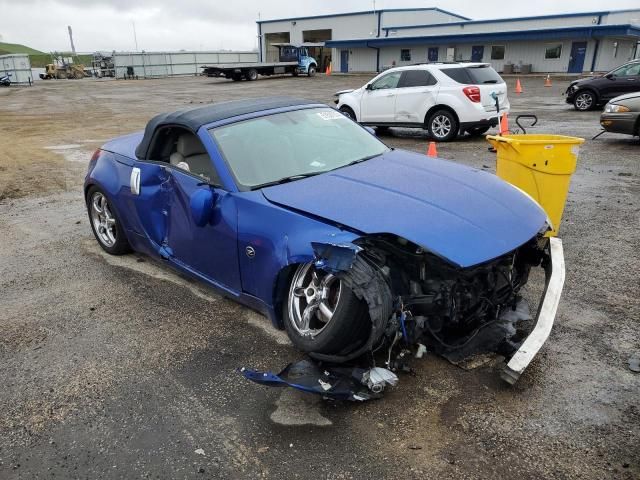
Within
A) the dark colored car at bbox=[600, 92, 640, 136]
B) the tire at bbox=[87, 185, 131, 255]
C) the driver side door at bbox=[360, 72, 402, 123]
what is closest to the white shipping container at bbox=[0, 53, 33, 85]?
the driver side door at bbox=[360, 72, 402, 123]

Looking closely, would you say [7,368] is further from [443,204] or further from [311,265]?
[443,204]

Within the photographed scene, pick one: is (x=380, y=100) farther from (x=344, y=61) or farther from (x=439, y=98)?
(x=344, y=61)

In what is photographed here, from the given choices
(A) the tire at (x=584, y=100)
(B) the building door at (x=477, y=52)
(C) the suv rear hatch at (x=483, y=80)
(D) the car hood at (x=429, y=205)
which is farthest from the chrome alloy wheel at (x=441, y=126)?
(B) the building door at (x=477, y=52)

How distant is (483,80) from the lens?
11.3m

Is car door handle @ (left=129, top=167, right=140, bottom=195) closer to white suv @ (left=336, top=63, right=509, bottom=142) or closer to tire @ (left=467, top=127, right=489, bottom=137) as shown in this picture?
white suv @ (left=336, top=63, right=509, bottom=142)

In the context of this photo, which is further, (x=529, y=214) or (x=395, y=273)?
(x=529, y=214)

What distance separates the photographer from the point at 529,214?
3262mm

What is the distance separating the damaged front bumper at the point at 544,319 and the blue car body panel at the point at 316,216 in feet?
1.10

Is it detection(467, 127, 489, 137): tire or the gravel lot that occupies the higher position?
detection(467, 127, 489, 137): tire

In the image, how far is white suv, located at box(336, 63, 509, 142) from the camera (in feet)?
36.6

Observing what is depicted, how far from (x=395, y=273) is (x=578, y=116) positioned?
15.5 meters

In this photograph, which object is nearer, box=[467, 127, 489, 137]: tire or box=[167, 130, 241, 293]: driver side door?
box=[167, 130, 241, 293]: driver side door

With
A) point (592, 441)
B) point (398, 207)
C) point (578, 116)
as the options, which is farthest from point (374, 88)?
point (592, 441)

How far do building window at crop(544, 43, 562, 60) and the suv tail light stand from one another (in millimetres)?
34333
